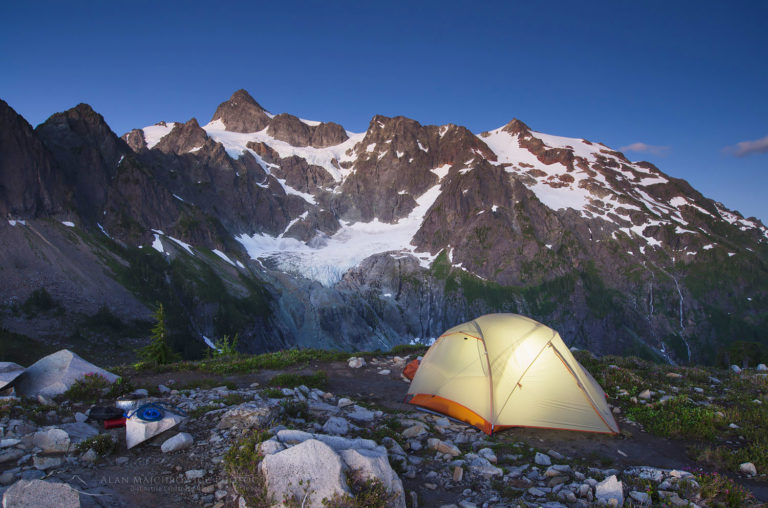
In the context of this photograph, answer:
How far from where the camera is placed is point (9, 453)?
7828mm

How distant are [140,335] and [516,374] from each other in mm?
82843

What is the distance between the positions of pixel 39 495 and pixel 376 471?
517 cm

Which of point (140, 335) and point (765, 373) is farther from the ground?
point (765, 373)

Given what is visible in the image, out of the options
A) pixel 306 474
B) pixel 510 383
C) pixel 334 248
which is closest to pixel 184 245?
pixel 334 248

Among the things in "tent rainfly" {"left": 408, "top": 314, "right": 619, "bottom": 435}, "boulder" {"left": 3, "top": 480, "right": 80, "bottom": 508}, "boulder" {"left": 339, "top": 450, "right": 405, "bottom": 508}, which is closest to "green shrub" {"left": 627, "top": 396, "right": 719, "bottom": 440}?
"tent rainfly" {"left": 408, "top": 314, "right": 619, "bottom": 435}

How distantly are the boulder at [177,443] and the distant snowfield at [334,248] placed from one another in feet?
465

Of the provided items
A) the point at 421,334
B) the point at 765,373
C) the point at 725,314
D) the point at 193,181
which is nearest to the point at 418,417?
the point at 765,373

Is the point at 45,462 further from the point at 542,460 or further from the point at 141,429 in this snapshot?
the point at 542,460

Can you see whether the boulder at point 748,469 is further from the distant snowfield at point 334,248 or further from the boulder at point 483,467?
the distant snowfield at point 334,248

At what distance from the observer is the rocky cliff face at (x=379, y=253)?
109 m

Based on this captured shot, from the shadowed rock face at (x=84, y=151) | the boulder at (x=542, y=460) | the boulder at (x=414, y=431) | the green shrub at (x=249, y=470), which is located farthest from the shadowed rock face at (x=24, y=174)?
the boulder at (x=542, y=460)

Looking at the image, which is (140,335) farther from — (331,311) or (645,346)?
(645,346)

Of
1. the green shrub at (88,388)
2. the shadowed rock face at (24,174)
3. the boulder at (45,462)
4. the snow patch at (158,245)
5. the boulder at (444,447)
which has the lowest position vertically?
the boulder at (444,447)

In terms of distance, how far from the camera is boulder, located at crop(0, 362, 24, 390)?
11734mm
